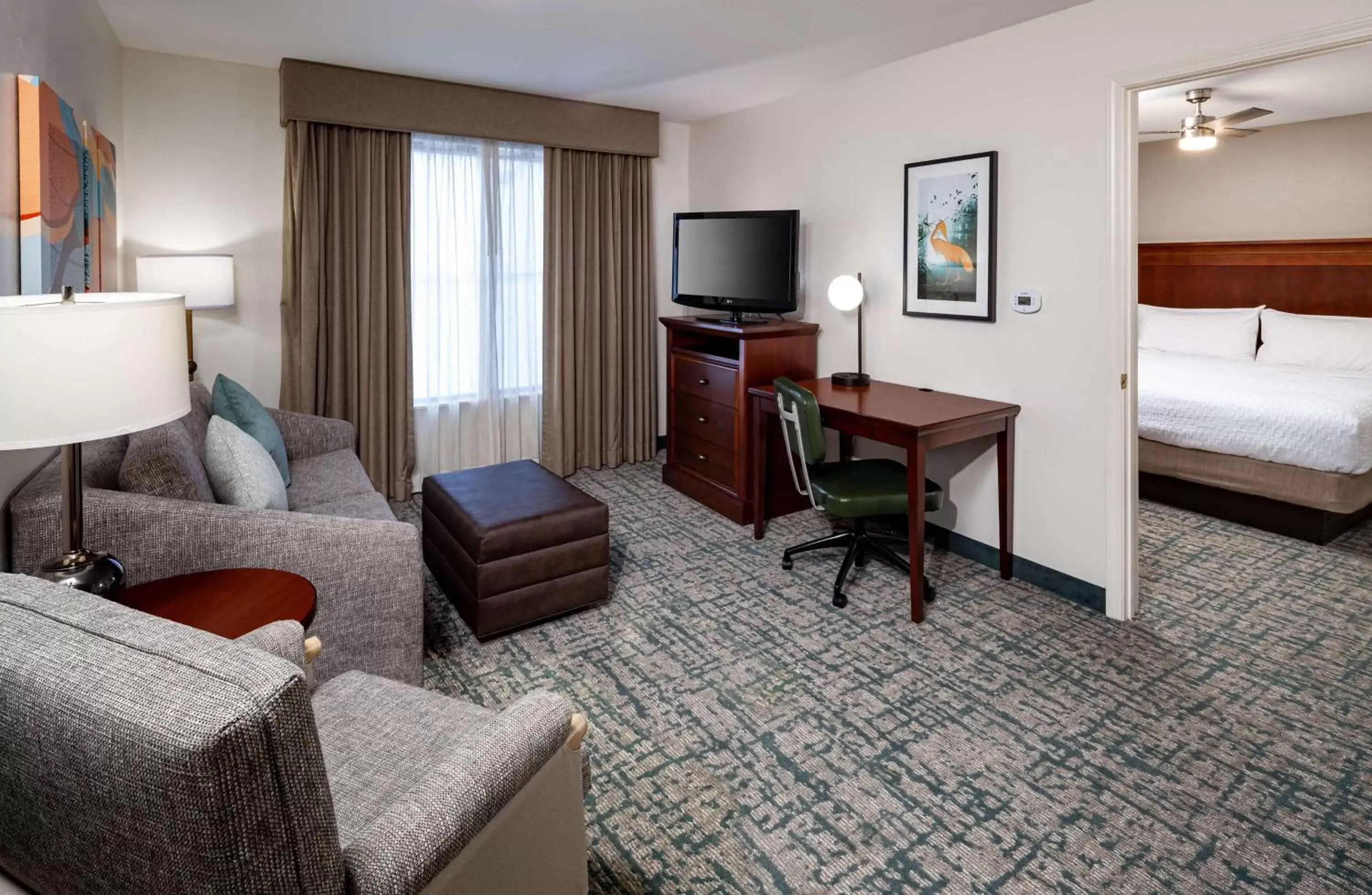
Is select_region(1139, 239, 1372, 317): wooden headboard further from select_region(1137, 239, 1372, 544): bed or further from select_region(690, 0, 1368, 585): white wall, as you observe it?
select_region(690, 0, 1368, 585): white wall

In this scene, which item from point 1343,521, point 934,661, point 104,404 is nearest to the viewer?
point 104,404

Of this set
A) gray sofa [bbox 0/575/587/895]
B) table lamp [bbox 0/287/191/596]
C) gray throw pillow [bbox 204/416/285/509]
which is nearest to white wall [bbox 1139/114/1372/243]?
gray throw pillow [bbox 204/416/285/509]

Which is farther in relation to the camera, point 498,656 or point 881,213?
point 881,213

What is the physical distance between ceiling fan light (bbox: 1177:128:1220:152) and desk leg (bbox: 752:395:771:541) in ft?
11.1

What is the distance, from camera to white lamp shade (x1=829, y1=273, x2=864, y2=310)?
3.92 meters

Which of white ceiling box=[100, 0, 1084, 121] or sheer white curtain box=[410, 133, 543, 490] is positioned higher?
white ceiling box=[100, 0, 1084, 121]

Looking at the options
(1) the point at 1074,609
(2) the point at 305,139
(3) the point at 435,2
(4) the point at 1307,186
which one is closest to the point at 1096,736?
(1) the point at 1074,609

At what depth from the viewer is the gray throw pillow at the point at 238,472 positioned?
250 cm

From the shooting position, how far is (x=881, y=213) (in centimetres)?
398

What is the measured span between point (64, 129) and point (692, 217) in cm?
309

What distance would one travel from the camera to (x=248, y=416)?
3.29m

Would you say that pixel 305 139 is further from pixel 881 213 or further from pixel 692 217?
pixel 881 213

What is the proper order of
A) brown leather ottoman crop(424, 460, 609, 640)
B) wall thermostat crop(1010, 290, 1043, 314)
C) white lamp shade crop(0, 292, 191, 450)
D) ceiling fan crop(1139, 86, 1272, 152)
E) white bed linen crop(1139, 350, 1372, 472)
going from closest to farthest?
white lamp shade crop(0, 292, 191, 450) → brown leather ottoman crop(424, 460, 609, 640) → wall thermostat crop(1010, 290, 1043, 314) → white bed linen crop(1139, 350, 1372, 472) → ceiling fan crop(1139, 86, 1272, 152)

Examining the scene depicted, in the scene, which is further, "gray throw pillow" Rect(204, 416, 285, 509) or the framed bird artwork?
the framed bird artwork
